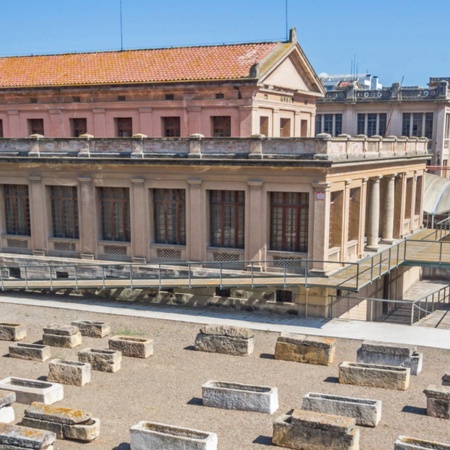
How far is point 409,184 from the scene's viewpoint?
114 ft

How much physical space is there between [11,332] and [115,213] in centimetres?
793

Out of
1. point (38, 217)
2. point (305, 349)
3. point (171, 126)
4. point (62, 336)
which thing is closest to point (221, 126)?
point (171, 126)

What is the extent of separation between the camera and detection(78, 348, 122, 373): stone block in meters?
18.3

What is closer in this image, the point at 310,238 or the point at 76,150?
the point at 310,238

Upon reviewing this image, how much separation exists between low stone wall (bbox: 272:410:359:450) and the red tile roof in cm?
2070

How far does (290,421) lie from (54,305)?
14518 millimetres

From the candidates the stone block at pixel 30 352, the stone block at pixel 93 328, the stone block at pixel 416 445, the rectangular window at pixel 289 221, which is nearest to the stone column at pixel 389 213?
the rectangular window at pixel 289 221

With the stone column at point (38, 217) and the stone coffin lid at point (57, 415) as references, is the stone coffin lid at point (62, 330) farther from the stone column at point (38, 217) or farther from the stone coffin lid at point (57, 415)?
the stone column at point (38, 217)

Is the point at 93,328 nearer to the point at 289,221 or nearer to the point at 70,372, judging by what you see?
the point at 70,372

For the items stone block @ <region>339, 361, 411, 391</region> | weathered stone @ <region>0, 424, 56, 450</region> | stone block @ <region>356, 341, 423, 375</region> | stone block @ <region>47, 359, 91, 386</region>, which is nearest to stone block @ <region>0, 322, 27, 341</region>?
stone block @ <region>47, 359, 91, 386</region>

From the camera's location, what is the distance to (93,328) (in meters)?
21.6

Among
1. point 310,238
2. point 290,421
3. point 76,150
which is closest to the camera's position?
point 290,421

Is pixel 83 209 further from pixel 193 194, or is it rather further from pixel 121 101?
pixel 121 101

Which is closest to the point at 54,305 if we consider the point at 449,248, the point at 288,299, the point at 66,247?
the point at 66,247
